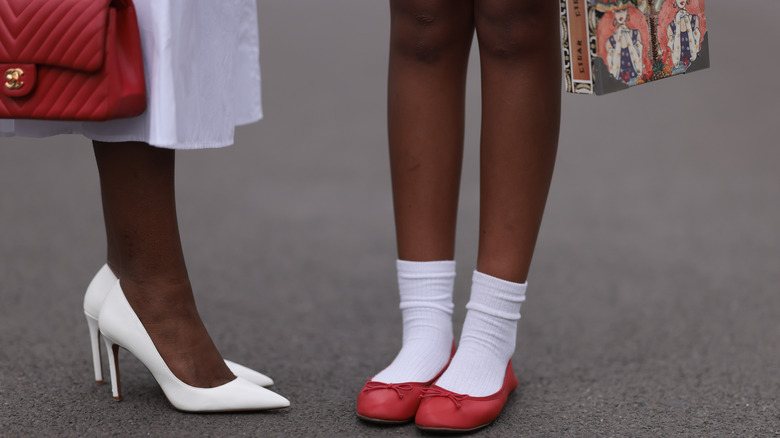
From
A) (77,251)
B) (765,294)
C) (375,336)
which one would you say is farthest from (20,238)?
(765,294)

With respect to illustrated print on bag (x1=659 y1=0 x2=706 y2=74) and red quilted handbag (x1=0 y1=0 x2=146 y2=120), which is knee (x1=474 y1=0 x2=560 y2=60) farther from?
red quilted handbag (x1=0 y1=0 x2=146 y2=120)

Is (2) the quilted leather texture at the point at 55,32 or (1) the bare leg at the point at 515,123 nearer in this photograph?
(2) the quilted leather texture at the point at 55,32

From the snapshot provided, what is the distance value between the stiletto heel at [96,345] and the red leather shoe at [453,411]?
49cm

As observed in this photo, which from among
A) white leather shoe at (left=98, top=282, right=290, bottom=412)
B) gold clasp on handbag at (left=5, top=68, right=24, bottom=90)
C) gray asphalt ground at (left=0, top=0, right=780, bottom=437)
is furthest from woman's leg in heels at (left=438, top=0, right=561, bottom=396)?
gold clasp on handbag at (left=5, top=68, right=24, bottom=90)

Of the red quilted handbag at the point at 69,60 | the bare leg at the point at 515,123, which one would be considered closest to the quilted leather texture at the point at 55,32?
the red quilted handbag at the point at 69,60

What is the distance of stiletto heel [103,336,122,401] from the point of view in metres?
1.15

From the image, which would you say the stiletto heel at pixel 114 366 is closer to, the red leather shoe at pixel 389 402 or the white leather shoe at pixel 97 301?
the white leather shoe at pixel 97 301

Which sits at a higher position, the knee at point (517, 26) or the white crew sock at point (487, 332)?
the knee at point (517, 26)

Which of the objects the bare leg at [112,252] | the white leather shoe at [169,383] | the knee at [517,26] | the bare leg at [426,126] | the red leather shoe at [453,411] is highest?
the knee at [517,26]

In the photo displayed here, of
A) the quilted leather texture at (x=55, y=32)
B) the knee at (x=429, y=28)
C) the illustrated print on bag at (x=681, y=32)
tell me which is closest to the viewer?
the quilted leather texture at (x=55, y=32)

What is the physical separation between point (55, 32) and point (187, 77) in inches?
6.4

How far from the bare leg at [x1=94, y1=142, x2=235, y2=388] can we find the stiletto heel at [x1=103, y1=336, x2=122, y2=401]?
80 mm

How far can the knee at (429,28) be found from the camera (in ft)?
3.84

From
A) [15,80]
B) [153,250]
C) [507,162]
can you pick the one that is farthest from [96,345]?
[507,162]
